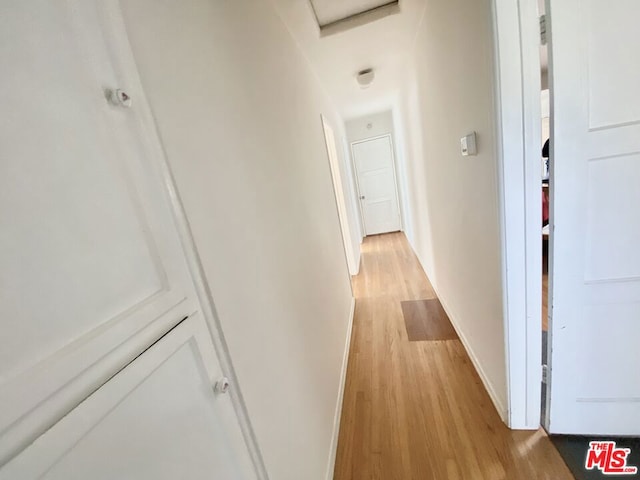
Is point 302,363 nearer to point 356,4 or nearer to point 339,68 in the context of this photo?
point 356,4

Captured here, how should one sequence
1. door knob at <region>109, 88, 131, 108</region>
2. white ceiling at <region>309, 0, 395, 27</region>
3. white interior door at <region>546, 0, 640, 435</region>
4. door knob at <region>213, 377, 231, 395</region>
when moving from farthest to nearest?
white ceiling at <region>309, 0, 395, 27</region>, white interior door at <region>546, 0, 640, 435</region>, door knob at <region>213, 377, 231, 395</region>, door knob at <region>109, 88, 131, 108</region>

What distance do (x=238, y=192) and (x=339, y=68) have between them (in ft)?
8.09

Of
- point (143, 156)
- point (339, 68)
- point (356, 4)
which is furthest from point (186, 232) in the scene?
point (339, 68)

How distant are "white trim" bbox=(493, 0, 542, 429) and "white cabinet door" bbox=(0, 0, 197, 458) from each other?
119 cm

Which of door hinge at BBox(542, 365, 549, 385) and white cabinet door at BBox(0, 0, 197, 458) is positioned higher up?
white cabinet door at BBox(0, 0, 197, 458)

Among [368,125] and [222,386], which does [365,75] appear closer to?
[368,125]

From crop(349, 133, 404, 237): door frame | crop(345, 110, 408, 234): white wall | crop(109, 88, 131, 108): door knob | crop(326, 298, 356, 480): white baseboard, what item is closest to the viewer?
crop(109, 88, 131, 108): door knob

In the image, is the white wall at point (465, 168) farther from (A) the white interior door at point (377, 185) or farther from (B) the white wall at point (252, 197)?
(A) the white interior door at point (377, 185)

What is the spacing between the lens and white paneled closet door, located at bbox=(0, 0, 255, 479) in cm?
32

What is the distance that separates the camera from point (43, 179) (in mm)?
357

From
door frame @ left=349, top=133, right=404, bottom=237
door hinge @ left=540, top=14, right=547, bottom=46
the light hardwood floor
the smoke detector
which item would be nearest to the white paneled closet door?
the light hardwood floor

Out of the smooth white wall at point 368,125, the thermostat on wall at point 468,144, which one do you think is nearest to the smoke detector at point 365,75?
the thermostat on wall at point 468,144

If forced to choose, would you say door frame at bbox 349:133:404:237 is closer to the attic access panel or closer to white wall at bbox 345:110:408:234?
white wall at bbox 345:110:408:234

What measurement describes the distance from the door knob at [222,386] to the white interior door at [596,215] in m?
1.26
